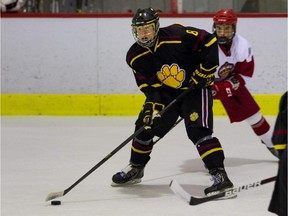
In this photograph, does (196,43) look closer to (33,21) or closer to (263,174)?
(263,174)

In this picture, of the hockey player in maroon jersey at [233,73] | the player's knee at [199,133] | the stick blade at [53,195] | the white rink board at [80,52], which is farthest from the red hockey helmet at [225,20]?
the white rink board at [80,52]

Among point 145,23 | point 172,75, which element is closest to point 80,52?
point 172,75

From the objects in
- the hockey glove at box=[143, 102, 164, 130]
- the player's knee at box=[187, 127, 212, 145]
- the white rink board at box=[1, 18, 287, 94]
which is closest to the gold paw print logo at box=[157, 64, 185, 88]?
the hockey glove at box=[143, 102, 164, 130]

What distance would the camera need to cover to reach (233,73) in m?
4.65

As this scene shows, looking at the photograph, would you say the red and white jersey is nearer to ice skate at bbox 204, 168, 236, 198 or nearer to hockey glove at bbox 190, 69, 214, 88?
hockey glove at bbox 190, 69, 214, 88

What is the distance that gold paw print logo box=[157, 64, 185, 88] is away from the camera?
3.87m

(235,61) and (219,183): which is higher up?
(235,61)

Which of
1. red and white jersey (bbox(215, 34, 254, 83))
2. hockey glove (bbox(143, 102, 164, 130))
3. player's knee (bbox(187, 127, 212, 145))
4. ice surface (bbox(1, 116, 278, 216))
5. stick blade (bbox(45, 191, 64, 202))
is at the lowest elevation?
ice surface (bbox(1, 116, 278, 216))

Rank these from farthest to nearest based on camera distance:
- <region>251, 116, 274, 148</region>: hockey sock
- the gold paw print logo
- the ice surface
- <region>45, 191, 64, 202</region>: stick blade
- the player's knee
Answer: <region>251, 116, 274, 148</region>: hockey sock < the gold paw print logo < the player's knee < <region>45, 191, 64, 202</region>: stick blade < the ice surface

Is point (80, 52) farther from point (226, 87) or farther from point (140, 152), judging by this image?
point (140, 152)

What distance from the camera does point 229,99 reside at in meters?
4.63

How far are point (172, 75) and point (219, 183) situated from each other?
57 cm

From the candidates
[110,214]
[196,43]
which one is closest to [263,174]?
[196,43]

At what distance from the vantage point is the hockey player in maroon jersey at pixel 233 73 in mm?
4539
